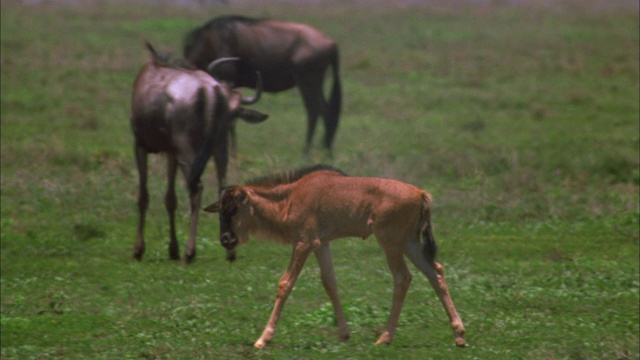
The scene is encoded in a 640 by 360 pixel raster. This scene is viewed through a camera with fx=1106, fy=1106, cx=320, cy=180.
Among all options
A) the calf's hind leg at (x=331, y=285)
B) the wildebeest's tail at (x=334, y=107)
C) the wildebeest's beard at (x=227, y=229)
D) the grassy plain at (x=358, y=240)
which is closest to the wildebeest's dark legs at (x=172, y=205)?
the grassy plain at (x=358, y=240)

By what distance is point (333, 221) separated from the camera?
7.44 metres

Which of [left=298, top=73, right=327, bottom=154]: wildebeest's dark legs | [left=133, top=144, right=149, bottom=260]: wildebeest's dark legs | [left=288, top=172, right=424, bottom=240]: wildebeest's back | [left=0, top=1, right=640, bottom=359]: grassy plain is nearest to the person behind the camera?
[left=288, top=172, right=424, bottom=240]: wildebeest's back

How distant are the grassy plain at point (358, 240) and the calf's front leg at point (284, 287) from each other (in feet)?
0.34

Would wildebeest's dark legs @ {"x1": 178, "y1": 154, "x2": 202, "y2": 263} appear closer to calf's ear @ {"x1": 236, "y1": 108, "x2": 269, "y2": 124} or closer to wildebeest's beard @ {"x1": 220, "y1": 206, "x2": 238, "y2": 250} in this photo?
calf's ear @ {"x1": 236, "y1": 108, "x2": 269, "y2": 124}

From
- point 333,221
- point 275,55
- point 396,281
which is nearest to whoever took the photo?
point 396,281

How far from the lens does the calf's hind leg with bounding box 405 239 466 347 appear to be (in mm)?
7254

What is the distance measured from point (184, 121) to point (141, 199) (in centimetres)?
109

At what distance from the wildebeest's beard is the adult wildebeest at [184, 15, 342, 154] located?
21.0ft

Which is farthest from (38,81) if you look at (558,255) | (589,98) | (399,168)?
(558,255)

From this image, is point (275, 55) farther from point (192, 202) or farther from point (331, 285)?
point (331, 285)

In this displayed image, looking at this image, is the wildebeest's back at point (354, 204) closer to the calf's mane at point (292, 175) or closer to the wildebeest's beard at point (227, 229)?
the calf's mane at point (292, 175)

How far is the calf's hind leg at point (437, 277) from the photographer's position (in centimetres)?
725

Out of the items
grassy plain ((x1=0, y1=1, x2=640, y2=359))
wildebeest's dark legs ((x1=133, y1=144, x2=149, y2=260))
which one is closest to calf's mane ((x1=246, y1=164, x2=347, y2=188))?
grassy plain ((x1=0, y1=1, x2=640, y2=359))

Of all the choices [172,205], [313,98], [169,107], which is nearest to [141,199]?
[172,205]
